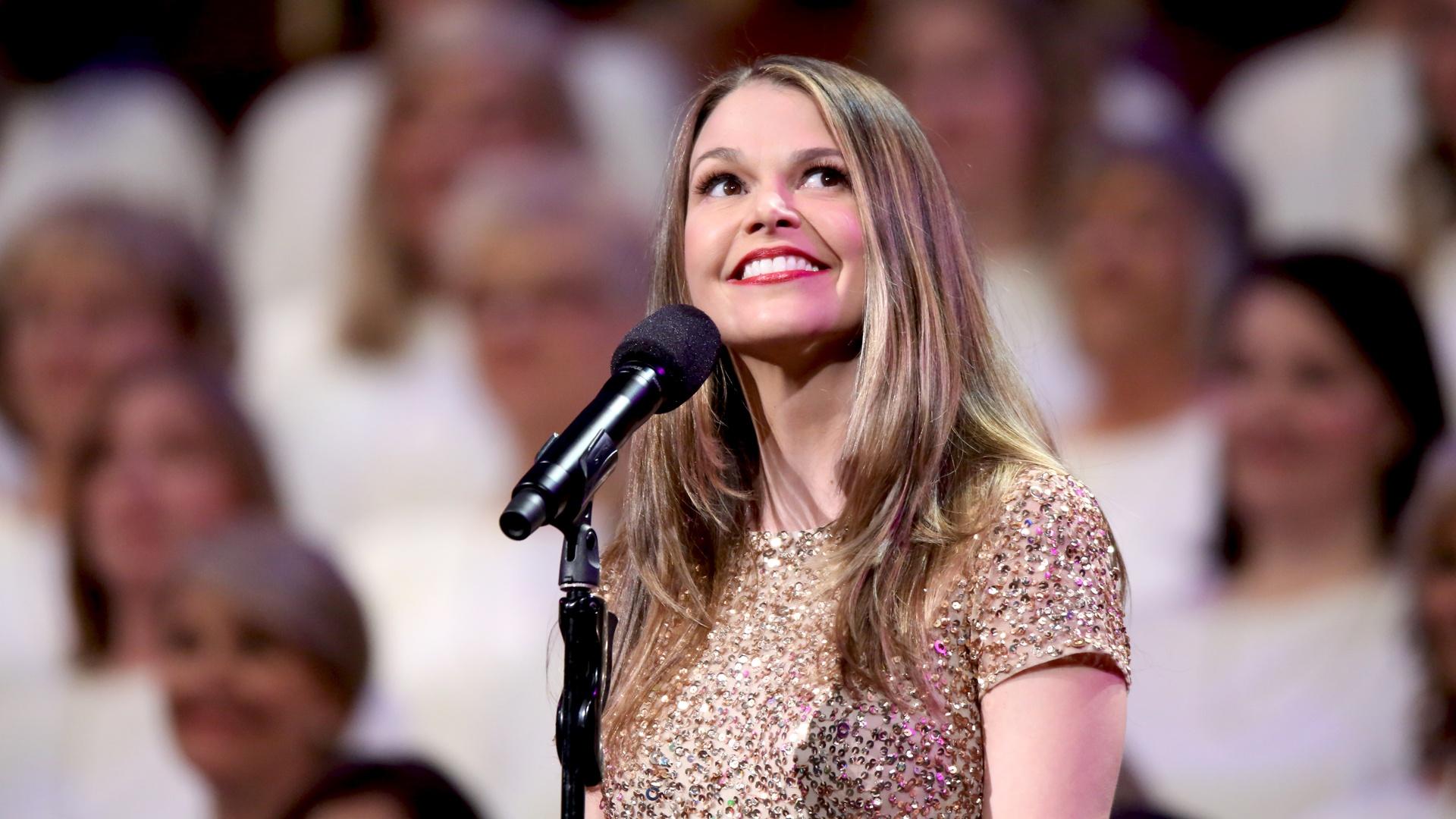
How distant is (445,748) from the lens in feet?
12.6

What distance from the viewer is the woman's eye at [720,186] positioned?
75.8 inches

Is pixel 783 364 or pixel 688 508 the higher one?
pixel 783 364

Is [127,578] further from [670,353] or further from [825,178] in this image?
[670,353]

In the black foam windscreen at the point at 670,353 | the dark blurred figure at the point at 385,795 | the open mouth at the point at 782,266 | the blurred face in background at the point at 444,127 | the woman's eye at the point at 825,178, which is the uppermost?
the blurred face in background at the point at 444,127

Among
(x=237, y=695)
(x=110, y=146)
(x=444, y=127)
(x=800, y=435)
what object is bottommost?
(x=237, y=695)

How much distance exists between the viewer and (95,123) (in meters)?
4.58

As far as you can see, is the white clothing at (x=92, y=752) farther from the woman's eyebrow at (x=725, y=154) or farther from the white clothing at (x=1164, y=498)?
the woman's eyebrow at (x=725, y=154)

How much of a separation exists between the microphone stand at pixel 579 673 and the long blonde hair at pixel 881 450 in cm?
38

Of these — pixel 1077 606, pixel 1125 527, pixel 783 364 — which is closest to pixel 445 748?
pixel 1125 527

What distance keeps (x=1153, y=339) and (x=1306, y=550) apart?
58 cm

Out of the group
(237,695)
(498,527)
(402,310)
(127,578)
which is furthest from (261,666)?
(402,310)

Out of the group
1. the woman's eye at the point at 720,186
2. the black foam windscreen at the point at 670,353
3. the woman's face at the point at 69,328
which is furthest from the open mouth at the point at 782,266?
the woman's face at the point at 69,328

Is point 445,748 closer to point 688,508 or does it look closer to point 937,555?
point 688,508

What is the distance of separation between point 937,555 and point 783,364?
312 millimetres
